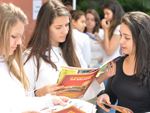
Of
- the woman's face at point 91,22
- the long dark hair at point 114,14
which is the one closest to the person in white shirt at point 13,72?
the long dark hair at point 114,14

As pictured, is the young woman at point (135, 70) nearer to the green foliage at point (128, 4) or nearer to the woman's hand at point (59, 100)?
the woman's hand at point (59, 100)

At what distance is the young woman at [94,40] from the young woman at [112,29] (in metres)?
A: 0.20

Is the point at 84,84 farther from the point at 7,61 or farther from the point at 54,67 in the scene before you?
the point at 7,61

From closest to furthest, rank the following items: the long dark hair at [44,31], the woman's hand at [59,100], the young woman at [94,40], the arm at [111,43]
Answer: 1. the woman's hand at [59,100]
2. the long dark hair at [44,31]
3. the arm at [111,43]
4. the young woman at [94,40]

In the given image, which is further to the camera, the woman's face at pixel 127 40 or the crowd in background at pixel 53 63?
the woman's face at pixel 127 40

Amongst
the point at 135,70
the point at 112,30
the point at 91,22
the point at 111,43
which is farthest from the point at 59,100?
the point at 91,22

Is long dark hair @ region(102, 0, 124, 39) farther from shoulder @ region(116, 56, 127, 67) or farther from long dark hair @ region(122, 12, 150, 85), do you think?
long dark hair @ region(122, 12, 150, 85)

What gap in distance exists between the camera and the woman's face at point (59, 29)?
2006mm

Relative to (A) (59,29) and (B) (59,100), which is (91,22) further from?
(B) (59,100)

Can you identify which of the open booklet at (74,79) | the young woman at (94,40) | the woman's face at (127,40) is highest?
the woman's face at (127,40)

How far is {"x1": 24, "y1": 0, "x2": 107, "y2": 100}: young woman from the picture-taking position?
75.9 inches

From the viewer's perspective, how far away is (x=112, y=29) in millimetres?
3387

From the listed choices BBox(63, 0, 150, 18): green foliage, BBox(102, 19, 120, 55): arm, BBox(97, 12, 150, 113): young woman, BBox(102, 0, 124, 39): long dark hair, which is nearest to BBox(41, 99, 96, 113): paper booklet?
BBox(97, 12, 150, 113): young woman

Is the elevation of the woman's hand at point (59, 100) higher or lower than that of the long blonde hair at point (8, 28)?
lower
